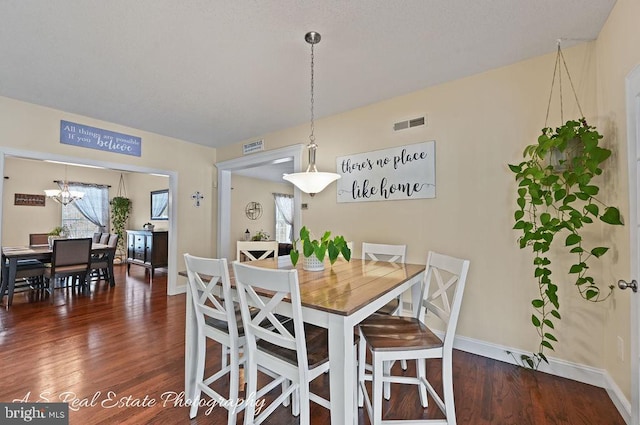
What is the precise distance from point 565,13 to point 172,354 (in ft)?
12.7

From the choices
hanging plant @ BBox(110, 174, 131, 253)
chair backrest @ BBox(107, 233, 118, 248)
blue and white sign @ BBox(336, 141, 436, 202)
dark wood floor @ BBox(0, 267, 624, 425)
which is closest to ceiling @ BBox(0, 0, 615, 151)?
blue and white sign @ BBox(336, 141, 436, 202)

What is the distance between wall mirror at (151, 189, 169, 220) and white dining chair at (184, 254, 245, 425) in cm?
615

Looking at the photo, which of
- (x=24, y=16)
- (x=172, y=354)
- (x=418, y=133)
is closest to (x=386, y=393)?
(x=172, y=354)

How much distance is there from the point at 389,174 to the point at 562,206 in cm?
148

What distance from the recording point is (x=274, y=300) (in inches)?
51.7

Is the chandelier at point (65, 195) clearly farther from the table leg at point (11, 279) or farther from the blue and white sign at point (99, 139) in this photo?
the blue and white sign at point (99, 139)

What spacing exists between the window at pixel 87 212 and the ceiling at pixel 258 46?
16.3ft

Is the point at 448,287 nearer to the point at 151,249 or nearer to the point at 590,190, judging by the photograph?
the point at 590,190

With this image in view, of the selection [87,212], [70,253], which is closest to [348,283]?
[70,253]

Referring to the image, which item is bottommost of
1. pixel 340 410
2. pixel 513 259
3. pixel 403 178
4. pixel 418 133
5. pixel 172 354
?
pixel 172 354

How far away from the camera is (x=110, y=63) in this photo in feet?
7.65

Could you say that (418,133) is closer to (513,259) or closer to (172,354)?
(513,259)

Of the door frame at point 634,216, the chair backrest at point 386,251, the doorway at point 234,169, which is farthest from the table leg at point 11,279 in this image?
the door frame at point 634,216

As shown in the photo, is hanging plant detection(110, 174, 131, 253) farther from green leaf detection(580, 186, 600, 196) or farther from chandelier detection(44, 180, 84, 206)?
green leaf detection(580, 186, 600, 196)
